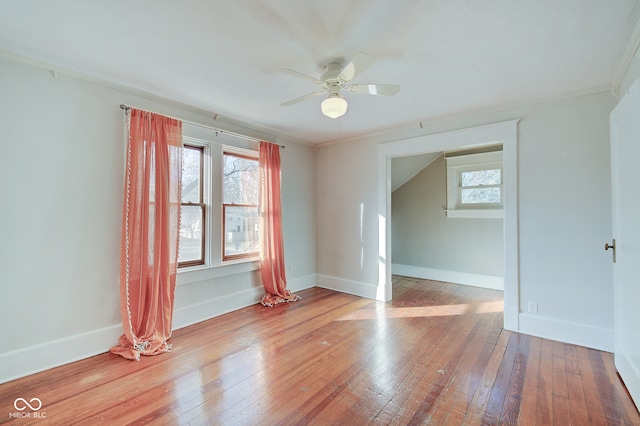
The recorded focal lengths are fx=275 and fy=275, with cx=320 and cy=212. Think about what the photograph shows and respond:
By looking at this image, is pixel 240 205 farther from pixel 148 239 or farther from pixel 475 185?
pixel 475 185

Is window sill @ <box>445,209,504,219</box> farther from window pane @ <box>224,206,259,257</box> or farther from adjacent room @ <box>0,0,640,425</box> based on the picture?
window pane @ <box>224,206,259,257</box>

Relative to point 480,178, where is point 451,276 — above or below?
below

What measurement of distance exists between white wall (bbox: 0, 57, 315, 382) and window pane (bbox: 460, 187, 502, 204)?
4962mm

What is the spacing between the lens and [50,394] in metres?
1.98

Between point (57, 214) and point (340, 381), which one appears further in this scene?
point (57, 214)

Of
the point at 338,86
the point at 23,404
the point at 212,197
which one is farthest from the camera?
the point at 212,197

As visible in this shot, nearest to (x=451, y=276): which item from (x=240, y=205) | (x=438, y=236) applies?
(x=438, y=236)

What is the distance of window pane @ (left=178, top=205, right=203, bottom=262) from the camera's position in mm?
3236

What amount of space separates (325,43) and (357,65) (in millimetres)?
290

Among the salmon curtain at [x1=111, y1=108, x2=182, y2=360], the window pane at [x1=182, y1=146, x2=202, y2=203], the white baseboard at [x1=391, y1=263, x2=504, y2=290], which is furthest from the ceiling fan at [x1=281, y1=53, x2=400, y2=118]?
the white baseboard at [x1=391, y1=263, x2=504, y2=290]

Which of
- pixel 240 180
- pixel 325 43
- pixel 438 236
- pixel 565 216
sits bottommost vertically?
pixel 438 236

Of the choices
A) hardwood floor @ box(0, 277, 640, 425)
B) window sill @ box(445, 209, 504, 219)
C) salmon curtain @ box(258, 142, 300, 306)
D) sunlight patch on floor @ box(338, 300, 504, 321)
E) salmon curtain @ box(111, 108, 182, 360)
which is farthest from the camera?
window sill @ box(445, 209, 504, 219)

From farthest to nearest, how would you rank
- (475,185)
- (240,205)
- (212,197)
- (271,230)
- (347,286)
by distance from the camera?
(475,185) → (347,286) → (271,230) → (240,205) → (212,197)

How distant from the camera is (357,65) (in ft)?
6.25
